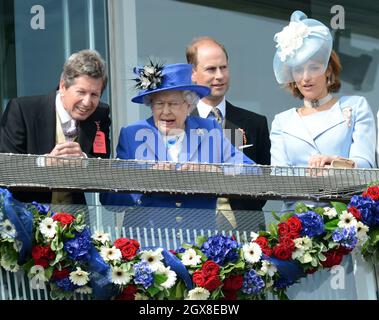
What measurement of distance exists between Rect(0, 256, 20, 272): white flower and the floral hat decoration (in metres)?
1.99

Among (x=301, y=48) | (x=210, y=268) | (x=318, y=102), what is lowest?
(x=210, y=268)

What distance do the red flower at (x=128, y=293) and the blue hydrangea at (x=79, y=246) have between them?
224 millimetres

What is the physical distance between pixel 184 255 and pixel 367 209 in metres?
0.86

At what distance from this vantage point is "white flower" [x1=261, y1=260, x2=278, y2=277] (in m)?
6.52

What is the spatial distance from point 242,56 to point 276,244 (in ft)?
14.1

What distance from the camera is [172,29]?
34.6ft

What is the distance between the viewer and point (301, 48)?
7.51 m

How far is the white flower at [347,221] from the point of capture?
661 centimetres

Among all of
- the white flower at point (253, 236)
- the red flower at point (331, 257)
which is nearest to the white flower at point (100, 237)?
the white flower at point (253, 236)

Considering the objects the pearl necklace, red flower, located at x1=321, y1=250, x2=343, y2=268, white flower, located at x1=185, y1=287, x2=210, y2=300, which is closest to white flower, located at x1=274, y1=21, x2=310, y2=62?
the pearl necklace

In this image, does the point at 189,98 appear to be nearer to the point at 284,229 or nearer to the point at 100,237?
the point at 284,229

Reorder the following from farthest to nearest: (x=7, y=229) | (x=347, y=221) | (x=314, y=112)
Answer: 1. (x=314, y=112)
2. (x=347, y=221)
3. (x=7, y=229)

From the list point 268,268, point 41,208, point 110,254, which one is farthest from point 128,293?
point 268,268
